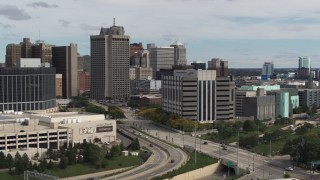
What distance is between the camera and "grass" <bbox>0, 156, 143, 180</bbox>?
6188 cm

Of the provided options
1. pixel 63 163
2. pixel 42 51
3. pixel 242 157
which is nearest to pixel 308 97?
pixel 242 157

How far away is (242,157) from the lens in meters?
76.6

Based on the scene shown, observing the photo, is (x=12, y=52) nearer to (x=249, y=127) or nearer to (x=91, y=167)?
(x=249, y=127)

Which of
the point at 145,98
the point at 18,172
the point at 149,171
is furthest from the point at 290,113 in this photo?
the point at 18,172

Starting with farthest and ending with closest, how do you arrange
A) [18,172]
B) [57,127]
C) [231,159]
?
1. [57,127]
2. [231,159]
3. [18,172]

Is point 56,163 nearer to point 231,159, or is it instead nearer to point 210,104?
point 231,159

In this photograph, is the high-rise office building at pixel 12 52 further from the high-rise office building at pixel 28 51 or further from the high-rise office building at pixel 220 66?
the high-rise office building at pixel 220 66

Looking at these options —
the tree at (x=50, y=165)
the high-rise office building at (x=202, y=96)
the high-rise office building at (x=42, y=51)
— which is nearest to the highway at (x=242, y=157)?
the high-rise office building at (x=202, y=96)

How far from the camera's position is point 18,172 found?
203 ft

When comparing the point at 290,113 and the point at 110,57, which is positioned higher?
the point at 110,57

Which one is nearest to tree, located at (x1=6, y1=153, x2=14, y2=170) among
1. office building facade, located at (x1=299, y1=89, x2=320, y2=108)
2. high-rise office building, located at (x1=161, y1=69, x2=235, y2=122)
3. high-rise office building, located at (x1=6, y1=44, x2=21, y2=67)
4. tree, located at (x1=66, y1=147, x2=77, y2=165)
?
tree, located at (x1=66, y1=147, x2=77, y2=165)

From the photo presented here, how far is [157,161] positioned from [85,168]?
10579 mm

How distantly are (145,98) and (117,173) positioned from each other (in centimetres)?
10994

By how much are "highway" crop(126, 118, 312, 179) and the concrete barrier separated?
3.66 m
